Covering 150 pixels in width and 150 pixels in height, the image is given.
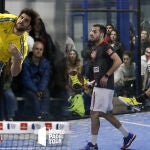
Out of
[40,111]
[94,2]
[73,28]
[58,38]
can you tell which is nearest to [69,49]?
[73,28]

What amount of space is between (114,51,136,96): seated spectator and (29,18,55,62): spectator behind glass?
287 centimetres

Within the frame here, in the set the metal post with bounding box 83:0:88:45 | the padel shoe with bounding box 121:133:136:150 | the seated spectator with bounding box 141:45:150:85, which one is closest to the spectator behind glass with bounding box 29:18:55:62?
the padel shoe with bounding box 121:133:136:150

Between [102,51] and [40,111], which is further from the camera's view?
[40,111]

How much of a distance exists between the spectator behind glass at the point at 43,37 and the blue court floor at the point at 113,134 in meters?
1.22

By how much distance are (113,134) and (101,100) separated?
141 cm

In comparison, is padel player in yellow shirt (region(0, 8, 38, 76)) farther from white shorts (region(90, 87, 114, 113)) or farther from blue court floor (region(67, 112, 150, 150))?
white shorts (region(90, 87, 114, 113))

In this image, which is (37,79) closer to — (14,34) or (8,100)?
(8,100)

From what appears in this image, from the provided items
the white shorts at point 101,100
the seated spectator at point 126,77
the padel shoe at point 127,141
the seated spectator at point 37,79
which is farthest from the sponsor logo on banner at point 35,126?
the seated spectator at point 126,77

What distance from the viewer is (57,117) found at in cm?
768

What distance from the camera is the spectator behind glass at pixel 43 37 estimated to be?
6.88 m

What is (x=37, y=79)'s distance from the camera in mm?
7902

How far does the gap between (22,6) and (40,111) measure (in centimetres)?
180

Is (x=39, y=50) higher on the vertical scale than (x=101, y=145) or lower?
higher

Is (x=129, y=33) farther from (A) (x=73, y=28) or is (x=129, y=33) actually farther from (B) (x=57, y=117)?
(B) (x=57, y=117)
